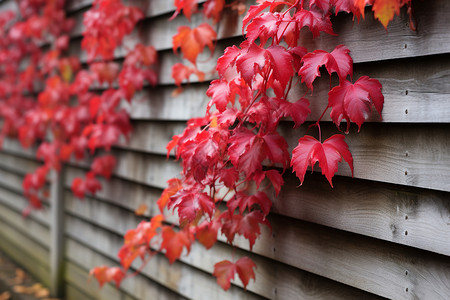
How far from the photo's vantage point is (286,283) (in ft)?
5.47

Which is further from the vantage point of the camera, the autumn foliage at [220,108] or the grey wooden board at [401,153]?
the autumn foliage at [220,108]

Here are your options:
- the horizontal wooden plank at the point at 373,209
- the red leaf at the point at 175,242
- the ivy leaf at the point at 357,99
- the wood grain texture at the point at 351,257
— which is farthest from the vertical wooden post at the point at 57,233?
the ivy leaf at the point at 357,99

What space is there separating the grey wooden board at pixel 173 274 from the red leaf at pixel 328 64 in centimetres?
95

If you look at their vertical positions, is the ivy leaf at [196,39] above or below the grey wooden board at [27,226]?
above

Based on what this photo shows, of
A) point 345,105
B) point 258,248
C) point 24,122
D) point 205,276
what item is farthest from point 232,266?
point 24,122

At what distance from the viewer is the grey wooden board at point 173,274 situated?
79.0 inches

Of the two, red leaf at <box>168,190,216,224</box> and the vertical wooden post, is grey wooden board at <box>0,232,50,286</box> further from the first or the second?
red leaf at <box>168,190,216,224</box>

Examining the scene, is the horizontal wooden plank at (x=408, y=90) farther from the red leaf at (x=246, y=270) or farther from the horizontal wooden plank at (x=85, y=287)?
the horizontal wooden plank at (x=85, y=287)

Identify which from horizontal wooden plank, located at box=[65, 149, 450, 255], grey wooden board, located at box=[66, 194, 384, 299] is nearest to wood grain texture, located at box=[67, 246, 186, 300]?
grey wooden board, located at box=[66, 194, 384, 299]

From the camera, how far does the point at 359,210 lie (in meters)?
1.39

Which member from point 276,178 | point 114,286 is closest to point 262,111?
point 276,178

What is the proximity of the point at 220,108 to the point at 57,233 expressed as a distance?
2.40 metres

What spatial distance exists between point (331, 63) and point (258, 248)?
31.7 inches

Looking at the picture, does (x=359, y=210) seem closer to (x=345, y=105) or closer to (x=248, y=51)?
(x=345, y=105)
